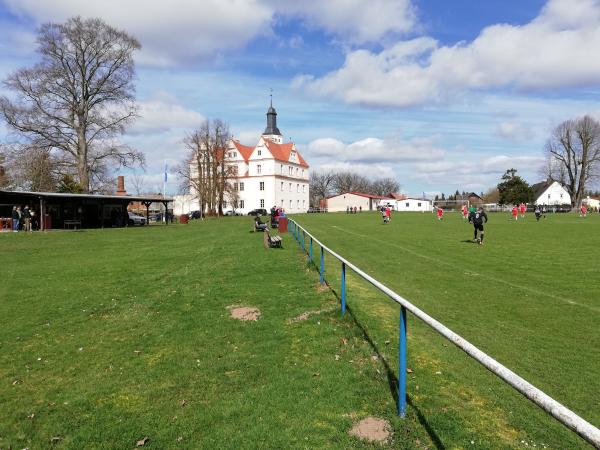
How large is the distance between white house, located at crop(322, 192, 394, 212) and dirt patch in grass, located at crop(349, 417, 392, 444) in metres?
96.0

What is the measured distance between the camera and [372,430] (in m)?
3.73

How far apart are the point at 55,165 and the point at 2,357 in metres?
38.4

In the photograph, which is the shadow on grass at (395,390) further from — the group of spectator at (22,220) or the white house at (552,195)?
the white house at (552,195)

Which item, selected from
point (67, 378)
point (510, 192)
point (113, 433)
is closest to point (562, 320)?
point (113, 433)

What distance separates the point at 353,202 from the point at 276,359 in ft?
319

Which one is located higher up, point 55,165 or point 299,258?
point 55,165

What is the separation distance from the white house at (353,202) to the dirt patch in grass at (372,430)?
315 feet

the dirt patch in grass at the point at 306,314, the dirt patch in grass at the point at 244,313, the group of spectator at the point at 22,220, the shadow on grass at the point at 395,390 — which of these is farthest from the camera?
the group of spectator at the point at 22,220

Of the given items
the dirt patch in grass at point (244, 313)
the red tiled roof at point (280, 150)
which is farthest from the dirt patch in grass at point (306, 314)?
the red tiled roof at point (280, 150)

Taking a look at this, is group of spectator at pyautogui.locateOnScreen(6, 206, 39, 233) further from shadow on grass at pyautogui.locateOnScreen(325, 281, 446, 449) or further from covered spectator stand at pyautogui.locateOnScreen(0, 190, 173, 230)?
shadow on grass at pyautogui.locateOnScreen(325, 281, 446, 449)

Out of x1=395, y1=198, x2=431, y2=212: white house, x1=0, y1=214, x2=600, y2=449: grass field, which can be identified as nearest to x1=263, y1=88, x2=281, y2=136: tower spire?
x1=395, y1=198, x2=431, y2=212: white house

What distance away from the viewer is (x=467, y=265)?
13391mm

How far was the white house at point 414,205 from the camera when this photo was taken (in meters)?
102

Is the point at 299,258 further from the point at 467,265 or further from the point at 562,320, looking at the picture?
the point at 562,320
